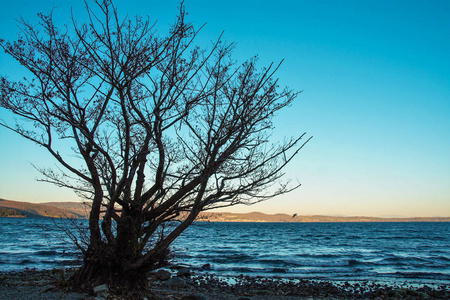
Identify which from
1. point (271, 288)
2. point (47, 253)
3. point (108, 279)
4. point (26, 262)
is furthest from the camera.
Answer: point (47, 253)

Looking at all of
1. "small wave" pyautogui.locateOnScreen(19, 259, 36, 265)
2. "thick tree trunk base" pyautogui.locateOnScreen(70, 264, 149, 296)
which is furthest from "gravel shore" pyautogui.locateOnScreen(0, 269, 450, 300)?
"small wave" pyautogui.locateOnScreen(19, 259, 36, 265)

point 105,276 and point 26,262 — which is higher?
point 105,276

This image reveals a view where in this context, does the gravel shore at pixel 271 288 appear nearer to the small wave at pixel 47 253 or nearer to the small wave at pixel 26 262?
the small wave at pixel 26 262

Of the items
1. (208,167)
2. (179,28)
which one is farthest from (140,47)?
(208,167)

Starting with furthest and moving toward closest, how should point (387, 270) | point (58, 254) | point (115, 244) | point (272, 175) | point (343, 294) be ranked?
point (58, 254), point (387, 270), point (343, 294), point (115, 244), point (272, 175)

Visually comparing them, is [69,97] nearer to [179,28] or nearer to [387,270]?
[179,28]

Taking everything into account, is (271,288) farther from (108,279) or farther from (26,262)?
(26,262)

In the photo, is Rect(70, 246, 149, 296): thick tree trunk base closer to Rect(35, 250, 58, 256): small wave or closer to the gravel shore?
the gravel shore

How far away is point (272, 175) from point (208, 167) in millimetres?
1532

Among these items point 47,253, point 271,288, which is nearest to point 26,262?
point 47,253

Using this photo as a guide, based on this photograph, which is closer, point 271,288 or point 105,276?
point 105,276

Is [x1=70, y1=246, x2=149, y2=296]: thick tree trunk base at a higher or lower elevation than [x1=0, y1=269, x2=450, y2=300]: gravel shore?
higher

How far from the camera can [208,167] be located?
659 centimetres

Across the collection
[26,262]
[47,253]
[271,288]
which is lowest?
[47,253]
